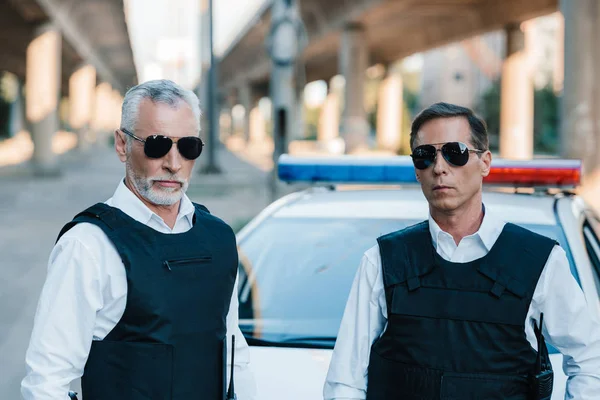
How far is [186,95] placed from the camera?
2438 millimetres

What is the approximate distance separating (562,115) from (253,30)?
30.7 meters

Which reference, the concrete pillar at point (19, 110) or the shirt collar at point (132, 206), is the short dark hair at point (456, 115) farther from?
the concrete pillar at point (19, 110)

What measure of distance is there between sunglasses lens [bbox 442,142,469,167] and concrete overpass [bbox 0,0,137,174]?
25.9m

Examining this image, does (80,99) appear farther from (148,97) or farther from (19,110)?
(148,97)

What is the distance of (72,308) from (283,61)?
24.6 ft

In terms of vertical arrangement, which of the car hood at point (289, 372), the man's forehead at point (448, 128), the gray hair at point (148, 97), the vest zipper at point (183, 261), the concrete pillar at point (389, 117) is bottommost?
the car hood at point (289, 372)

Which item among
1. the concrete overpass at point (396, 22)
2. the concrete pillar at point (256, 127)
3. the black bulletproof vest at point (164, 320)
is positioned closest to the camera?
the black bulletproof vest at point (164, 320)

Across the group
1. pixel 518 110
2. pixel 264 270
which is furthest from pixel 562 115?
pixel 264 270

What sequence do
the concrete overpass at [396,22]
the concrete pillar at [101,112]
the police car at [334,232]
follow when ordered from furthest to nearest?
the concrete pillar at [101,112], the concrete overpass at [396,22], the police car at [334,232]

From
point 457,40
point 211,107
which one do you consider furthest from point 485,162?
point 457,40

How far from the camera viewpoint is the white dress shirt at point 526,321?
90.7 inches

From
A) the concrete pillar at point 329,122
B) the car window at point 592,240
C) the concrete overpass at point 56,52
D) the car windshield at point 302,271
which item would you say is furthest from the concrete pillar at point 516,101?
the concrete pillar at point 329,122

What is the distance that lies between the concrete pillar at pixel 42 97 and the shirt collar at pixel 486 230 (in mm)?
25796

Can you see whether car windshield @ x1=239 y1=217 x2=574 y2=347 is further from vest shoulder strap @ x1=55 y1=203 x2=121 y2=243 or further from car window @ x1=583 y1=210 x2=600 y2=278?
vest shoulder strap @ x1=55 y1=203 x2=121 y2=243
